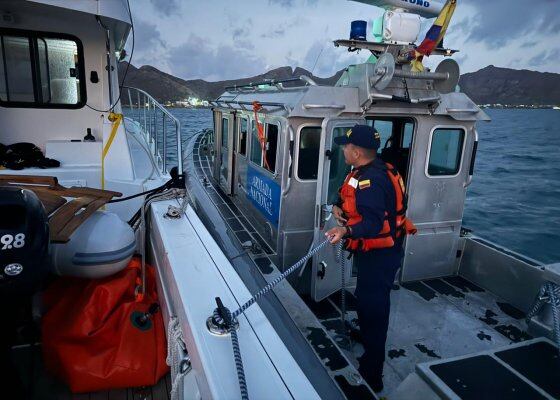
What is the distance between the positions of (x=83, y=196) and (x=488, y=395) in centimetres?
262

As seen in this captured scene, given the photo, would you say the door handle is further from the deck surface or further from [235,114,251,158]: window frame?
[235,114,251,158]: window frame

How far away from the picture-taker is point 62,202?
2379mm

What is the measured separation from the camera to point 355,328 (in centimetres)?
386

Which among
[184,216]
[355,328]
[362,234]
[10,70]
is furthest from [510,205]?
[10,70]

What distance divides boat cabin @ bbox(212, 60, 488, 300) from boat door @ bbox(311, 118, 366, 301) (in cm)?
1

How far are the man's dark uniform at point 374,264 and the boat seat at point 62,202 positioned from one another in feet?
5.76

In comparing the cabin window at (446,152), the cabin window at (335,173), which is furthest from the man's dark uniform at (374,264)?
the cabin window at (446,152)

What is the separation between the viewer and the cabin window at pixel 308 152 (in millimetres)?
4219

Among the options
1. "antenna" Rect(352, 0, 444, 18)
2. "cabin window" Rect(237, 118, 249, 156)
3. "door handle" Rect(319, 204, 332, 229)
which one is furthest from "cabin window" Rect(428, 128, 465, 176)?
"cabin window" Rect(237, 118, 249, 156)

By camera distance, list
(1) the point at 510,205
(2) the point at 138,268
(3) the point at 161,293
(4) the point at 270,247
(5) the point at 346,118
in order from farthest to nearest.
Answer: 1. (1) the point at 510,205
2. (4) the point at 270,247
3. (5) the point at 346,118
4. (2) the point at 138,268
5. (3) the point at 161,293

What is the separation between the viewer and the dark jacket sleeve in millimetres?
2609

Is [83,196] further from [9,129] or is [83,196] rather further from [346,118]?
[346,118]

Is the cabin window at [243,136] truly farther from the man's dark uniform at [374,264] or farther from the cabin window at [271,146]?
the man's dark uniform at [374,264]

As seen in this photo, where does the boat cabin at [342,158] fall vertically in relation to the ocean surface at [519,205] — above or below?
above
